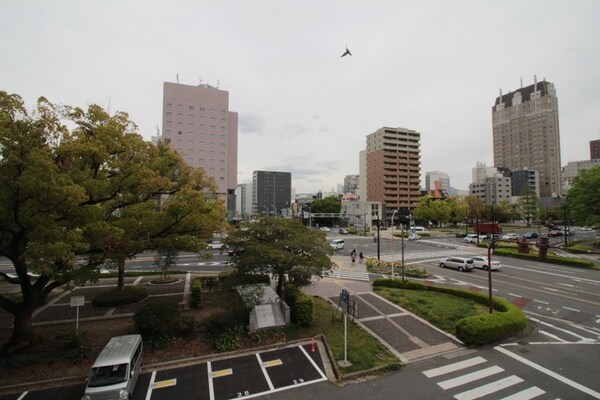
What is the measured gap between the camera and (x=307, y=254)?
16.8 metres

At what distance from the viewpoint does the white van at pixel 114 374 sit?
9414mm

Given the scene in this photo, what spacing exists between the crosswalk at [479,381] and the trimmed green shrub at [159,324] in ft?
36.1

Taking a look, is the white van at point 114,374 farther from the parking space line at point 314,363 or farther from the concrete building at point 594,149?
the concrete building at point 594,149

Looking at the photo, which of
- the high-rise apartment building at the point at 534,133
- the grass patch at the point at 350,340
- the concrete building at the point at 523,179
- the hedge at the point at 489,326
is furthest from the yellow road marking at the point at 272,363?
the high-rise apartment building at the point at 534,133

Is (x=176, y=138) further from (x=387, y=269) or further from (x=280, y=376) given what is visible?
(x=280, y=376)

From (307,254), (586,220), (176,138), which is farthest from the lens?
(176,138)

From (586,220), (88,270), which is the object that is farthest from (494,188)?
(88,270)

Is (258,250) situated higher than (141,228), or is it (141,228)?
(141,228)

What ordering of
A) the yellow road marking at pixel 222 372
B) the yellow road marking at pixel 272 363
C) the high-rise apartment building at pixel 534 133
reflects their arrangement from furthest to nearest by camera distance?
1. the high-rise apartment building at pixel 534 133
2. the yellow road marking at pixel 272 363
3. the yellow road marking at pixel 222 372

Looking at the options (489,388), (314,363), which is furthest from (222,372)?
(489,388)

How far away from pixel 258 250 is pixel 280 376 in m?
5.99

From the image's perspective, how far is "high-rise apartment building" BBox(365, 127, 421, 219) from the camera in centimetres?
10125

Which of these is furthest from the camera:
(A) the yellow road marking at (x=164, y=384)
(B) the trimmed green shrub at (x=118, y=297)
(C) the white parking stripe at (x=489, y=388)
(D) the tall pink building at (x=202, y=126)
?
(D) the tall pink building at (x=202, y=126)

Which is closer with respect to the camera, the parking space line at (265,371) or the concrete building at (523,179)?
the parking space line at (265,371)
